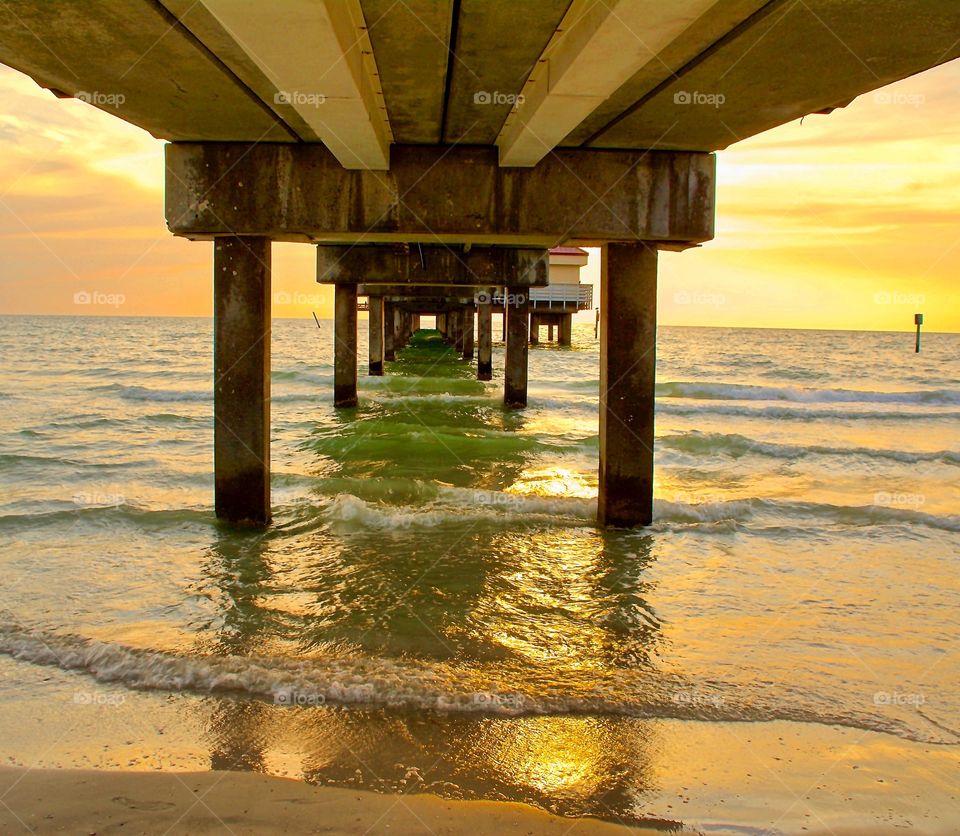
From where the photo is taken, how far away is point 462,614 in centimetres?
562

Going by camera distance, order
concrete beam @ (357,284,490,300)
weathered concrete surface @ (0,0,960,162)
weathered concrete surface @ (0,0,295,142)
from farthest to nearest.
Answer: concrete beam @ (357,284,490,300) → weathered concrete surface @ (0,0,295,142) → weathered concrete surface @ (0,0,960,162)

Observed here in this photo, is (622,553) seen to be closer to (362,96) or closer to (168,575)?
(168,575)

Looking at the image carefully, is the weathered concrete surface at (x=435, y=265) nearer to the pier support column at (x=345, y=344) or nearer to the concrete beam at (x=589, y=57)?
the pier support column at (x=345, y=344)

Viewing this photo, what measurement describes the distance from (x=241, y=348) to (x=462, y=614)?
11.6 feet

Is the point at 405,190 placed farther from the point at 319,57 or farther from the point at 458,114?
the point at 319,57

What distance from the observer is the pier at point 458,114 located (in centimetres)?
394

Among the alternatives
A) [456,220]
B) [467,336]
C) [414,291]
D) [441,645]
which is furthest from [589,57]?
[467,336]

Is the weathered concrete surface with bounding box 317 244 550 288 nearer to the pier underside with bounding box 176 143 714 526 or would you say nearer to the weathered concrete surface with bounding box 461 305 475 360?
the pier underside with bounding box 176 143 714 526

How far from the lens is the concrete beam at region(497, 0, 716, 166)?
3.36 m

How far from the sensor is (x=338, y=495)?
31.3ft

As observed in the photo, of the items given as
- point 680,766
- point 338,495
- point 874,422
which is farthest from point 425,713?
point 874,422

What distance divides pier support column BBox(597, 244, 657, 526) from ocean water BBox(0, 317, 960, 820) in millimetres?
632

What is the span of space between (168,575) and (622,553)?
4.00m

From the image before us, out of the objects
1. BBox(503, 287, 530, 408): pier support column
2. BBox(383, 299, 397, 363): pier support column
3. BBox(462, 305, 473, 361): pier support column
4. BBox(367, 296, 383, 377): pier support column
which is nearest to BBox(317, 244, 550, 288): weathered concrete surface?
BBox(503, 287, 530, 408): pier support column
